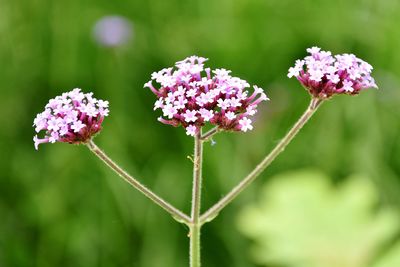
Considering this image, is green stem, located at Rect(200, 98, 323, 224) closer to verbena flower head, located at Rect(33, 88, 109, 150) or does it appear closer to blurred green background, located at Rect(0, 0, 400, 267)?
verbena flower head, located at Rect(33, 88, 109, 150)

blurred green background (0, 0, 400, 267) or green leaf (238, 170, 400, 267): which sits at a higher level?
blurred green background (0, 0, 400, 267)

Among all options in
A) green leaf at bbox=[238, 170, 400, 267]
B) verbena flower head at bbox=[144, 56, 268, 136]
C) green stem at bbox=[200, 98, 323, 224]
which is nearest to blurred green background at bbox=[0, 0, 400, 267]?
green leaf at bbox=[238, 170, 400, 267]

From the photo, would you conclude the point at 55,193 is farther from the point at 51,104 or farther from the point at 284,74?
the point at 51,104

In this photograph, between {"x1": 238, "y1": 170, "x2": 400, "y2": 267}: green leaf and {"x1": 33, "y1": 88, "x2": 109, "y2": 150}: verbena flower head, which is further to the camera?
{"x1": 238, "y1": 170, "x2": 400, "y2": 267}: green leaf

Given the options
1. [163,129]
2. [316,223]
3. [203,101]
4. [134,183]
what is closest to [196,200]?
[134,183]

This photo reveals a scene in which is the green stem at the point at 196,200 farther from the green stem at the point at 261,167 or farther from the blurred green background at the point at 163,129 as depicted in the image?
the blurred green background at the point at 163,129

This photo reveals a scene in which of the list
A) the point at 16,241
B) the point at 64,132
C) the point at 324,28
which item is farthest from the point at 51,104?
the point at 324,28

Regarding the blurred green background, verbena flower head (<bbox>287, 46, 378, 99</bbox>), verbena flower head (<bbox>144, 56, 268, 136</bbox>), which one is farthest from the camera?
the blurred green background
